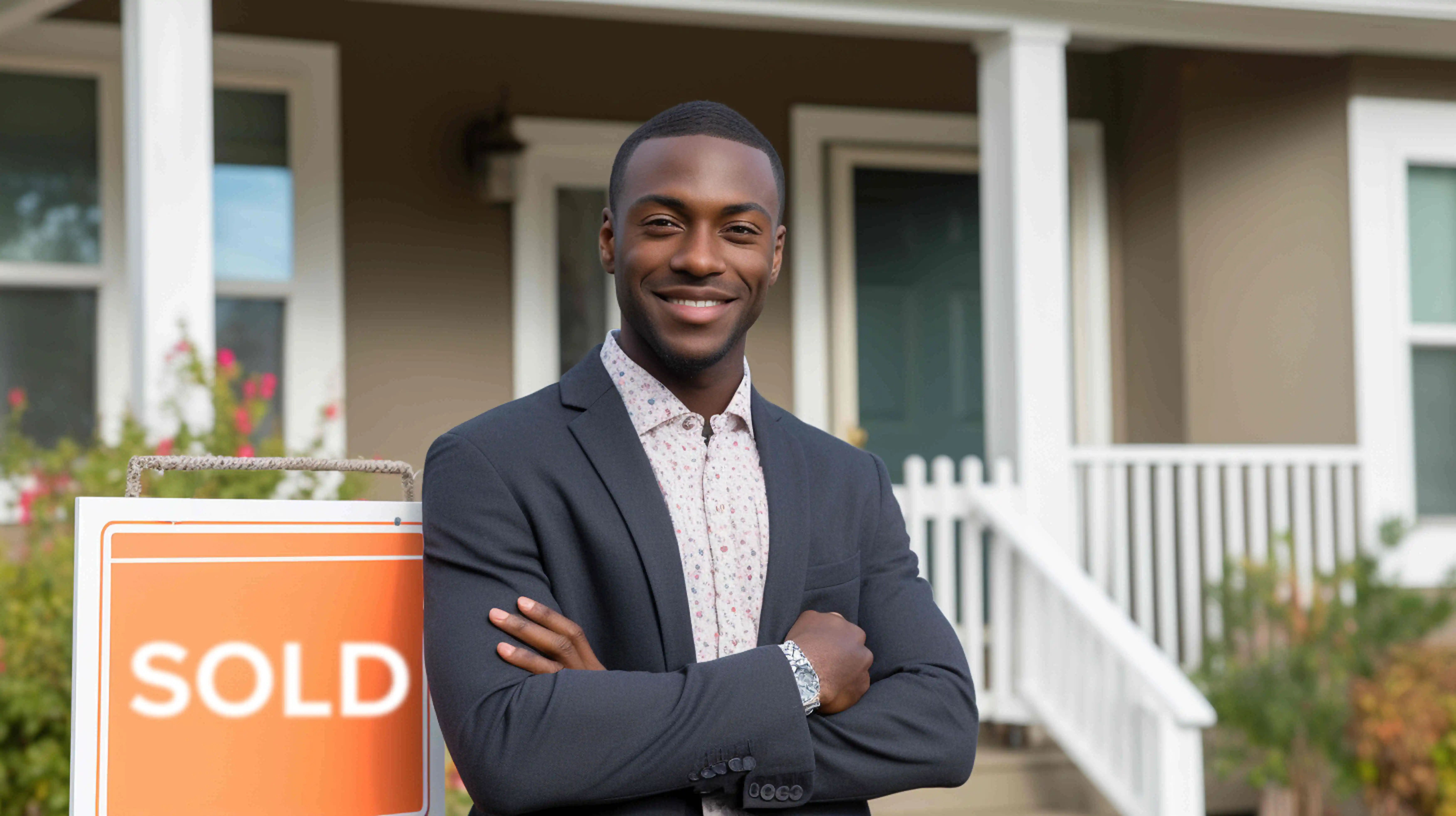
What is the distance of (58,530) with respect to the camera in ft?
14.2

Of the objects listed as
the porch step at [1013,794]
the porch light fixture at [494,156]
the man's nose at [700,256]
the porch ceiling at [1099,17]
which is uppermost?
→ the porch ceiling at [1099,17]

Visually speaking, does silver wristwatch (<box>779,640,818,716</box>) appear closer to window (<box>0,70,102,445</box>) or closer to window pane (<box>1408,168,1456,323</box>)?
window (<box>0,70,102,445</box>)

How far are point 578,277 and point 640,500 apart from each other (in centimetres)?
462

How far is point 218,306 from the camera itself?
19.0 feet

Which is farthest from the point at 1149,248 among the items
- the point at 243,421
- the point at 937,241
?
the point at 243,421

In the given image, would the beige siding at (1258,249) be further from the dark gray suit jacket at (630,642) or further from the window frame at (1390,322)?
the dark gray suit jacket at (630,642)

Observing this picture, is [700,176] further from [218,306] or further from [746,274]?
[218,306]

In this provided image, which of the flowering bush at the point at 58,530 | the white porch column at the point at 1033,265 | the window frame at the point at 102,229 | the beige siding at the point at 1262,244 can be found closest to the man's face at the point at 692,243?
the flowering bush at the point at 58,530

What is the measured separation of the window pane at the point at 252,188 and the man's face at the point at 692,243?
445cm

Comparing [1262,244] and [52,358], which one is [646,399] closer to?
[52,358]

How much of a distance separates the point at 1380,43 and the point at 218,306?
479 cm

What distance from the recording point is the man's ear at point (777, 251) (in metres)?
1.76

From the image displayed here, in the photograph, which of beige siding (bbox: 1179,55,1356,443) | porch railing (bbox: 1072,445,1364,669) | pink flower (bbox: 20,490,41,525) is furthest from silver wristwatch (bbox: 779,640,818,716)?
beige siding (bbox: 1179,55,1356,443)

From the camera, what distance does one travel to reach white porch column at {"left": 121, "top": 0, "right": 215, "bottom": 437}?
4309 mm
